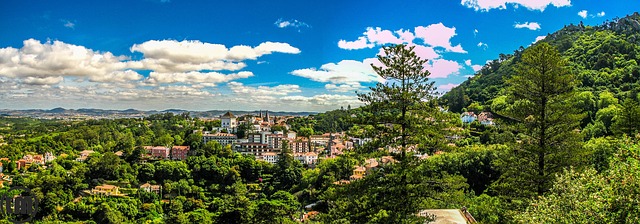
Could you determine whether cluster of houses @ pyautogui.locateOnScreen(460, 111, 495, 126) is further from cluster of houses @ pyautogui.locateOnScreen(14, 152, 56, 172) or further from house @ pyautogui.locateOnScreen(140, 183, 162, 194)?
cluster of houses @ pyautogui.locateOnScreen(14, 152, 56, 172)

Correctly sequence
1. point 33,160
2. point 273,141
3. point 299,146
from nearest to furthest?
point 33,160, point 299,146, point 273,141

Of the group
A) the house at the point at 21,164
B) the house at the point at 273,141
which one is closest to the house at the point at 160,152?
the house at the point at 21,164

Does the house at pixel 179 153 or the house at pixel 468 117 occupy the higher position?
the house at pixel 468 117

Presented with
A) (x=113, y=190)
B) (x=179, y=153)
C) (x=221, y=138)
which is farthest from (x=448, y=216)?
(x=221, y=138)

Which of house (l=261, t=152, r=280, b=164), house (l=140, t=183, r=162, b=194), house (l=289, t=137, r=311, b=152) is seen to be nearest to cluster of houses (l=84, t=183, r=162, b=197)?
house (l=140, t=183, r=162, b=194)

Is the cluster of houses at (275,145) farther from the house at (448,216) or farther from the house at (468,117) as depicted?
the house at (448,216)

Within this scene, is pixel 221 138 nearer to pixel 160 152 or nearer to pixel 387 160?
pixel 160 152
